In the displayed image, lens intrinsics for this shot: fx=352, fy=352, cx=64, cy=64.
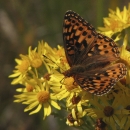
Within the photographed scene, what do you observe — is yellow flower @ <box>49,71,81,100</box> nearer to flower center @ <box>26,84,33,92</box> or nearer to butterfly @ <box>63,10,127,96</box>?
butterfly @ <box>63,10,127,96</box>

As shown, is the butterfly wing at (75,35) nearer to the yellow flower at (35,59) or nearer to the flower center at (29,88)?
the yellow flower at (35,59)

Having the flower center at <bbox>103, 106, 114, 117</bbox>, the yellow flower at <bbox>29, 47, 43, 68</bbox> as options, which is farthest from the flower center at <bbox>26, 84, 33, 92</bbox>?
the flower center at <bbox>103, 106, 114, 117</bbox>

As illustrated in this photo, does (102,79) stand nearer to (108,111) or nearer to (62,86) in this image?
(108,111)

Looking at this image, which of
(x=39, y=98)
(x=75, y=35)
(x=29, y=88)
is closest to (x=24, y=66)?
(x=29, y=88)

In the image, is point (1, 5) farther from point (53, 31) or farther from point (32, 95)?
point (32, 95)

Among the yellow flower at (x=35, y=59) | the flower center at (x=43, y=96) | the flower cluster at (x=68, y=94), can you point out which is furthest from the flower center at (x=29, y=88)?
the yellow flower at (x=35, y=59)

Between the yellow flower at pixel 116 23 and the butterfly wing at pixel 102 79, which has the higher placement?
the yellow flower at pixel 116 23
